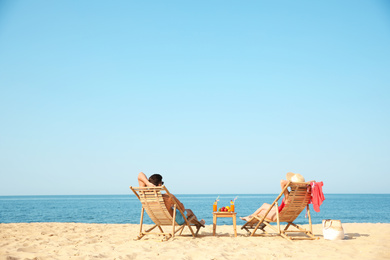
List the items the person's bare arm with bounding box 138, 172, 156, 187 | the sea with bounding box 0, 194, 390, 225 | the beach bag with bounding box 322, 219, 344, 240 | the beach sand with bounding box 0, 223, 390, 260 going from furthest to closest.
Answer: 1. the sea with bounding box 0, 194, 390, 225
2. the beach bag with bounding box 322, 219, 344, 240
3. the person's bare arm with bounding box 138, 172, 156, 187
4. the beach sand with bounding box 0, 223, 390, 260

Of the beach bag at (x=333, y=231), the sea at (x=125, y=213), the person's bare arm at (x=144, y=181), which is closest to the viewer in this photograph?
the person's bare arm at (x=144, y=181)

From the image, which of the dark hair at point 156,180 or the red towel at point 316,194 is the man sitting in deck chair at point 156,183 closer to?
the dark hair at point 156,180

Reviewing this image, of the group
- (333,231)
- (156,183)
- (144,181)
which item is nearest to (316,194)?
(333,231)

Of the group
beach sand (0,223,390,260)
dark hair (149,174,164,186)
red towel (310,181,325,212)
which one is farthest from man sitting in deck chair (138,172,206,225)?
red towel (310,181,325,212)

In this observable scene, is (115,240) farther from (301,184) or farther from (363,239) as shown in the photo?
(363,239)

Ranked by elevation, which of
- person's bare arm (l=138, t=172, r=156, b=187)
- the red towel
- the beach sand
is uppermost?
person's bare arm (l=138, t=172, r=156, b=187)

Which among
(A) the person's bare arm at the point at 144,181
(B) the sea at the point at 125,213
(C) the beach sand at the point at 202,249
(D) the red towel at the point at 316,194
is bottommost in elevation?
(B) the sea at the point at 125,213

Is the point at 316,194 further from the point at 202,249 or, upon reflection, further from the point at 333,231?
the point at 202,249

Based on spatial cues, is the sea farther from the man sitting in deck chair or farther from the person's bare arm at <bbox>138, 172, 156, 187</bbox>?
the person's bare arm at <bbox>138, 172, 156, 187</bbox>

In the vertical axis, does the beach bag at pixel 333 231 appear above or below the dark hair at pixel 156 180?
below

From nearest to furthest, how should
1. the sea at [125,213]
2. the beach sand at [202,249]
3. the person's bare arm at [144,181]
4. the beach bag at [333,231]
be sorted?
the beach sand at [202,249] < the person's bare arm at [144,181] < the beach bag at [333,231] < the sea at [125,213]

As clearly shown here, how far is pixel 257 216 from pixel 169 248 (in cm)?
221

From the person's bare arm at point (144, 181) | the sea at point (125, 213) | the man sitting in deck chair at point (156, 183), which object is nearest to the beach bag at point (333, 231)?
the sea at point (125, 213)

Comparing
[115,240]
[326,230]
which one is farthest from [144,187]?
[326,230]
